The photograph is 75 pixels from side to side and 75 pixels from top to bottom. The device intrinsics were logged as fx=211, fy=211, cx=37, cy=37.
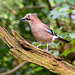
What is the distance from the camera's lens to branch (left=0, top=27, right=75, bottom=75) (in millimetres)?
2084

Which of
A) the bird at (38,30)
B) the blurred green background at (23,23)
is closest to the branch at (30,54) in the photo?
the bird at (38,30)

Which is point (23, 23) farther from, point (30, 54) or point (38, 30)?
point (30, 54)

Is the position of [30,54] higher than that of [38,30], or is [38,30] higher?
[38,30]

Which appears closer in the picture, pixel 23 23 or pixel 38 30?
pixel 38 30

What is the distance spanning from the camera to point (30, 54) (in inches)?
85.2

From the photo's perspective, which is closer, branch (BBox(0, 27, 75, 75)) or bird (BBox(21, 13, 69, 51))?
branch (BBox(0, 27, 75, 75))

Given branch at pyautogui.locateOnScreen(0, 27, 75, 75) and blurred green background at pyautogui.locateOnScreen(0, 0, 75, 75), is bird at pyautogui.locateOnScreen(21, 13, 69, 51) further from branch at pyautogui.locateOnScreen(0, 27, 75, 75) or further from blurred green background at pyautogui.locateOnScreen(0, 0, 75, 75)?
blurred green background at pyautogui.locateOnScreen(0, 0, 75, 75)

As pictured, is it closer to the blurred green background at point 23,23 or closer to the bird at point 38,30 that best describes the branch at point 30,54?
the bird at point 38,30

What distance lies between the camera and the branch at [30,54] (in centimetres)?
208

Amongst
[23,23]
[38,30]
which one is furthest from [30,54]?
[23,23]

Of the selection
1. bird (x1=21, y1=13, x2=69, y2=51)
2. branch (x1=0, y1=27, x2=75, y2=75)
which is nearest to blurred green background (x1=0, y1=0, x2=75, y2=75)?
bird (x1=21, y1=13, x2=69, y2=51)

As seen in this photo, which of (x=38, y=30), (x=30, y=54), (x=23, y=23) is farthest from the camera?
(x=23, y=23)

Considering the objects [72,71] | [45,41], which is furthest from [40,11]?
[72,71]

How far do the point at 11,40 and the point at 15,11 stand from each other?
2451mm
